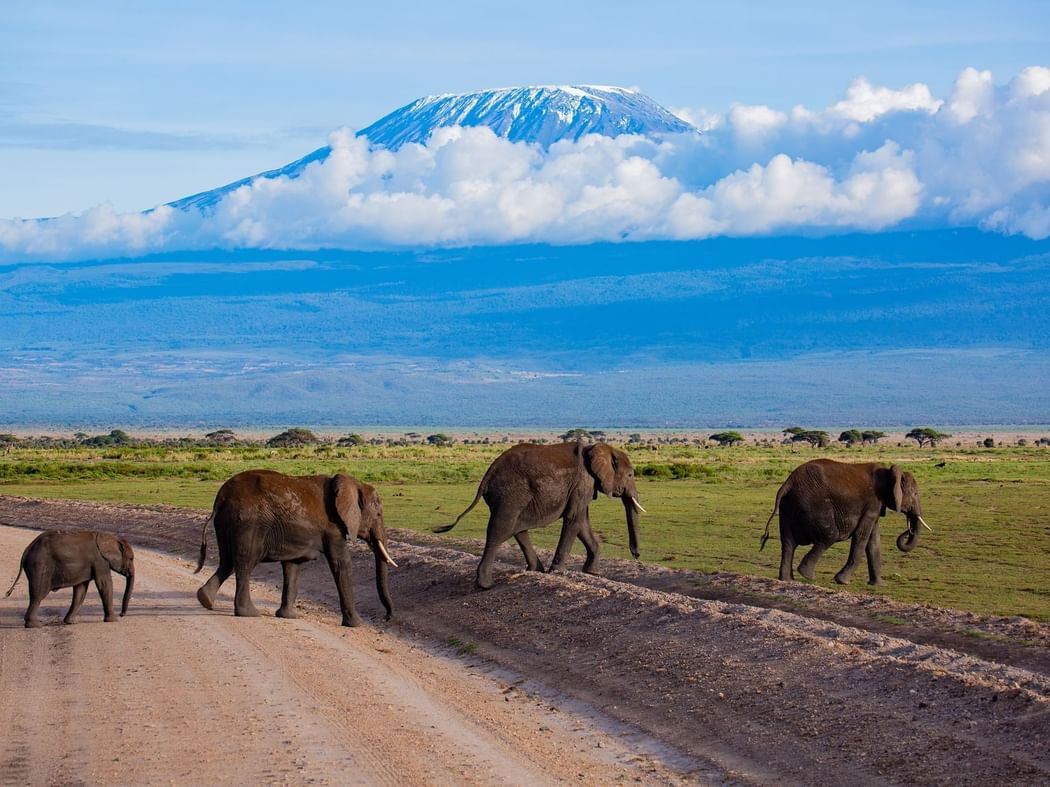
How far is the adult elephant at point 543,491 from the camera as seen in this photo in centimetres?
2083

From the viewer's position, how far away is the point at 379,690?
14.6m

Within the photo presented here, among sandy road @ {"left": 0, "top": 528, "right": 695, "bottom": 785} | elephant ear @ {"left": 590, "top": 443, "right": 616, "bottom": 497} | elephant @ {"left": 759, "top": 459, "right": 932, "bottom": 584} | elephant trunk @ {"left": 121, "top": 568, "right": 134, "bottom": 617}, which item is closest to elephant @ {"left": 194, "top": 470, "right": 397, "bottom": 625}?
sandy road @ {"left": 0, "top": 528, "right": 695, "bottom": 785}

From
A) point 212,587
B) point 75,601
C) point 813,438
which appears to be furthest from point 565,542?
point 813,438

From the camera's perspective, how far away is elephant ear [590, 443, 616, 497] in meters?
21.6

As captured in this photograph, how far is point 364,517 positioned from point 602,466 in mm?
3743

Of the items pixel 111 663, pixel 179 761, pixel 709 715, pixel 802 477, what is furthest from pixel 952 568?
pixel 179 761

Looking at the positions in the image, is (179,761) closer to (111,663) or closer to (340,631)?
(111,663)

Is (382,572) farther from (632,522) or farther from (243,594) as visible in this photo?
(632,522)

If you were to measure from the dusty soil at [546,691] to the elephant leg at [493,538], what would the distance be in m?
0.23

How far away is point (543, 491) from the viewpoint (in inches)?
829

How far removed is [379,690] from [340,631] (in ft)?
13.4

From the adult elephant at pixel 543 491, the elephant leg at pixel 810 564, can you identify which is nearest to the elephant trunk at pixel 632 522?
the adult elephant at pixel 543 491

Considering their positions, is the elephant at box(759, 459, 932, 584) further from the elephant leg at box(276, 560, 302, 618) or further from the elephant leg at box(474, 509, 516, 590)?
the elephant leg at box(276, 560, 302, 618)

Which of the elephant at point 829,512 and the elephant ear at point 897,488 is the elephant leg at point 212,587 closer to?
the elephant at point 829,512
